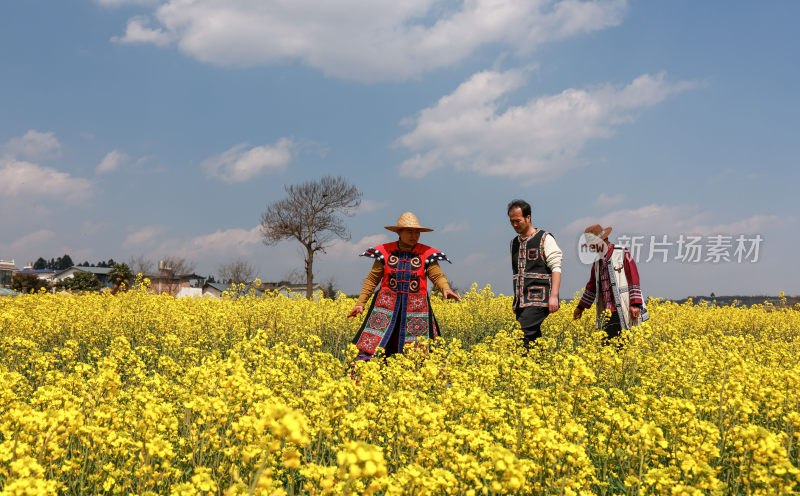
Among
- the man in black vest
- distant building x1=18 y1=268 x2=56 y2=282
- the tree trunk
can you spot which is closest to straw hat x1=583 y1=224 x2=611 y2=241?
the man in black vest

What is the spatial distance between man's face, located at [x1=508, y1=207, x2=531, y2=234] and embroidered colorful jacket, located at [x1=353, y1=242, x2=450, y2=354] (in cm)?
111

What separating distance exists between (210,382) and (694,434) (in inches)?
127

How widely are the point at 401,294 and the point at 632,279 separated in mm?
3219

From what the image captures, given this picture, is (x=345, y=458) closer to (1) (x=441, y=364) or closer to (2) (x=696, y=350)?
(1) (x=441, y=364)

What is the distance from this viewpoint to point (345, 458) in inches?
63.9

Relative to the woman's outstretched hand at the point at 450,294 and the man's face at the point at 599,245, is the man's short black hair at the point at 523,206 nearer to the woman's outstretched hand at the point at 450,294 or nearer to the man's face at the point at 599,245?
the man's face at the point at 599,245

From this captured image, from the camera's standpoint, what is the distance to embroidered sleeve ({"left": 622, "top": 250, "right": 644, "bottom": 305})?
22.9ft

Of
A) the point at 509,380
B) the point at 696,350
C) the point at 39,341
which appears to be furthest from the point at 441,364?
the point at 39,341

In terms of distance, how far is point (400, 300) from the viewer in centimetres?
645

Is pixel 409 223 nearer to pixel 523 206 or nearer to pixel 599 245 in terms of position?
pixel 523 206

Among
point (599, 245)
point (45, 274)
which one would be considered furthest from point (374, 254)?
point (45, 274)

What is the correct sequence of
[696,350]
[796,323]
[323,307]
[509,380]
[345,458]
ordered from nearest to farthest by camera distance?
[345,458], [509,380], [696,350], [323,307], [796,323]

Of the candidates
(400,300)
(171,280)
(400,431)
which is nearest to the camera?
(400,431)

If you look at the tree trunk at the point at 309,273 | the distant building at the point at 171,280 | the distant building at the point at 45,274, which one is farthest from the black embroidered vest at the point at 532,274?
the distant building at the point at 45,274
